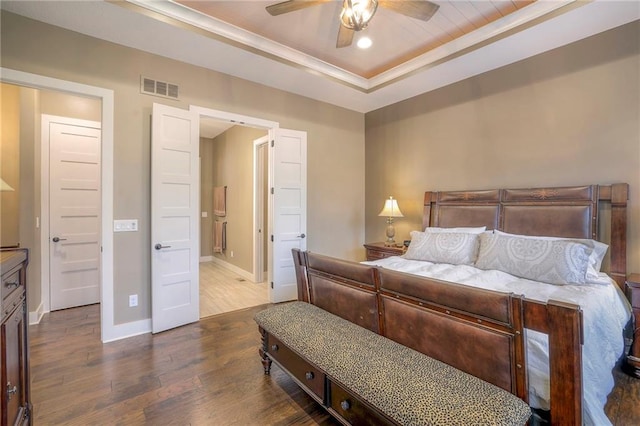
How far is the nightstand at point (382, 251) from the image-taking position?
3.91m

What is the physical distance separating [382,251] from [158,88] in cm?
339

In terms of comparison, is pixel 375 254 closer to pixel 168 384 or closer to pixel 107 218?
pixel 168 384

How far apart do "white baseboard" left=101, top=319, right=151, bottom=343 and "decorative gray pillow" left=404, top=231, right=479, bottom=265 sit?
2.97 metres

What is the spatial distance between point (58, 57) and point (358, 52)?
9.92ft

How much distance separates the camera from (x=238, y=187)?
5.98m

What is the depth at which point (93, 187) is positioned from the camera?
13.0 feet

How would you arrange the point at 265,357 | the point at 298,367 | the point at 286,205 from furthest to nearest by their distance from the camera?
the point at 286,205
the point at 265,357
the point at 298,367

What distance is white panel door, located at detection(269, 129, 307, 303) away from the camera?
4.00 m

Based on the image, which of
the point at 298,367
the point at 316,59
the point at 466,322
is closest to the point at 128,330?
the point at 298,367

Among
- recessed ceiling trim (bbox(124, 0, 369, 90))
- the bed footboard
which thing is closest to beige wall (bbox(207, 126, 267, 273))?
recessed ceiling trim (bbox(124, 0, 369, 90))

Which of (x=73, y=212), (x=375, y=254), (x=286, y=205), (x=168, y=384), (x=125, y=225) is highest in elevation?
(x=286, y=205)

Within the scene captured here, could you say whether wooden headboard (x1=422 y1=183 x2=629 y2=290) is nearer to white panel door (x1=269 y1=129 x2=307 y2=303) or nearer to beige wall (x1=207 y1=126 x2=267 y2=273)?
white panel door (x1=269 y1=129 x2=307 y2=303)

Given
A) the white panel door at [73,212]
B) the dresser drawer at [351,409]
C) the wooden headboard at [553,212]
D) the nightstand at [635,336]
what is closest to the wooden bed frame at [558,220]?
the wooden headboard at [553,212]

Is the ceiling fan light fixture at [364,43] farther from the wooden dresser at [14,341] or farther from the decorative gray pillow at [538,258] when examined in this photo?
the wooden dresser at [14,341]
